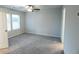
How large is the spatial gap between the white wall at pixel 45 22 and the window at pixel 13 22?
1005 mm

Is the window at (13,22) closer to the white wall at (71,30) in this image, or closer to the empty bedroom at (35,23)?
the empty bedroom at (35,23)

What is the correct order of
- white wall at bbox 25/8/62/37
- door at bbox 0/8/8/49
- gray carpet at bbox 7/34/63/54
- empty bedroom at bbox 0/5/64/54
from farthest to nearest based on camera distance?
white wall at bbox 25/8/62/37
empty bedroom at bbox 0/5/64/54
door at bbox 0/8/8/49
gray carpet at bbox 7/34/63/54

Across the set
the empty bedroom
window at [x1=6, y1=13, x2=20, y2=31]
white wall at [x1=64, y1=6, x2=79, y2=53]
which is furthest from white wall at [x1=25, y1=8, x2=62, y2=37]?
white wall at [x1=64, y1=6, x2=79, y2=53]

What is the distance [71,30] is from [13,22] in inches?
198

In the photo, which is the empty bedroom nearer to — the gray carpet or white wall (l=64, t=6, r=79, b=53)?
the gray carpet

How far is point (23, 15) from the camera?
8672mm

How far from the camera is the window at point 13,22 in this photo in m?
6.79

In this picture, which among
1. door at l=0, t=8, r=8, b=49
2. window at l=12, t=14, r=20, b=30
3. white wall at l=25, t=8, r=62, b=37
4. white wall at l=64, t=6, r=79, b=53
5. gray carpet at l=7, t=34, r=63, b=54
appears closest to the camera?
white wall at l=64, t=6, r=79, b=53

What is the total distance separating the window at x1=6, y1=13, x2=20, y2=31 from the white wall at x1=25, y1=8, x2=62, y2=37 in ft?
3.30

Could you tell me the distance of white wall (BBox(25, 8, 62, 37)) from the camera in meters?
7.28
